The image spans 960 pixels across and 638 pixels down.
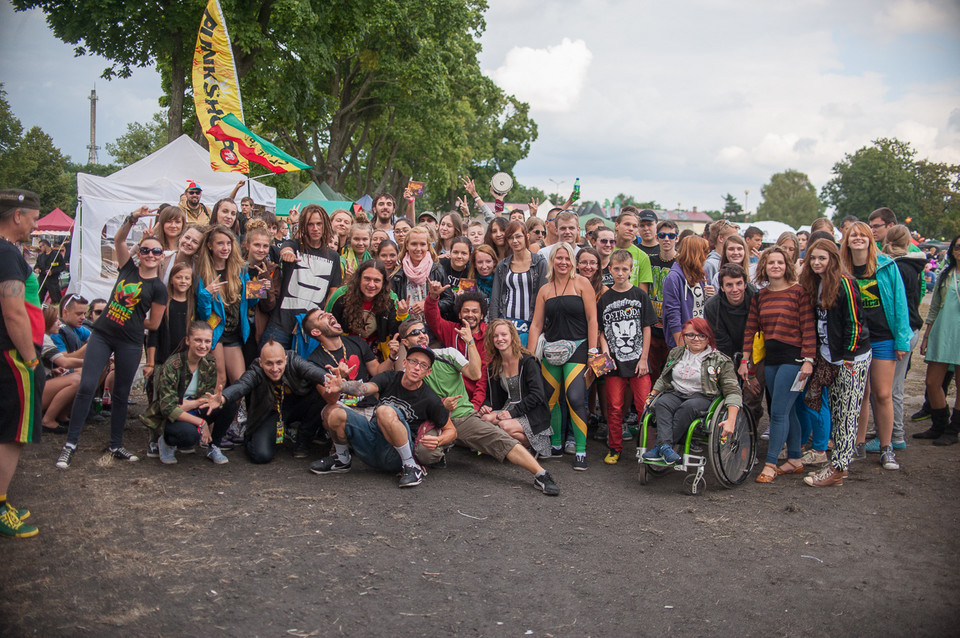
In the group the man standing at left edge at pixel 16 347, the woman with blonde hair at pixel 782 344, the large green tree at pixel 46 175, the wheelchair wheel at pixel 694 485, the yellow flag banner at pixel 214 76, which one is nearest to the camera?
the man standing at left edge at pixel 16 347

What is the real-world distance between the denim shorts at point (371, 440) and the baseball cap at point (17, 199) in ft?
8.11

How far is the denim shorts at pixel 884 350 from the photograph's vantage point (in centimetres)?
568

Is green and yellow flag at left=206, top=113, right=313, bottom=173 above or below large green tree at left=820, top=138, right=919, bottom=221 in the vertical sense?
below

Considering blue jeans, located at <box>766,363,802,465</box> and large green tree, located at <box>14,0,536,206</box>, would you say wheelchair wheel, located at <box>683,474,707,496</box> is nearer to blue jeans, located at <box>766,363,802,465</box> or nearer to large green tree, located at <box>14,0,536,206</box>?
blue jeans, located at <box>766,363,802,465</box>

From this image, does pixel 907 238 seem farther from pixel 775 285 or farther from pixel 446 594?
pixel 446 594

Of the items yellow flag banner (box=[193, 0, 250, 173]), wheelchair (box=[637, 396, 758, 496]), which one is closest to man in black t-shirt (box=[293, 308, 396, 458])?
wheelchair (box=[637, 396, 758, 496])

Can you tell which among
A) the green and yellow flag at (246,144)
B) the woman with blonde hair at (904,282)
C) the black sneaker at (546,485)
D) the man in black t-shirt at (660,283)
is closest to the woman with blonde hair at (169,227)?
the black sneaker at (546,485)

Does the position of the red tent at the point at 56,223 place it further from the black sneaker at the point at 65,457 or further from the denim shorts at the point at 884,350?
the denim shorts at the point at 884,350

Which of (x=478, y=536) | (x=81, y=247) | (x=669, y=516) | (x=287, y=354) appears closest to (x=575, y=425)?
(x=669, y=516)

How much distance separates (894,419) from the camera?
21.0 ft

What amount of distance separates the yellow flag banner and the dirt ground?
22.3 feet

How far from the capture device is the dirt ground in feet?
10.6

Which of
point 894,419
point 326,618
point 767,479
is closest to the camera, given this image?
point 326,618

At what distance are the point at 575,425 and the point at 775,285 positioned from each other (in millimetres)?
2068
